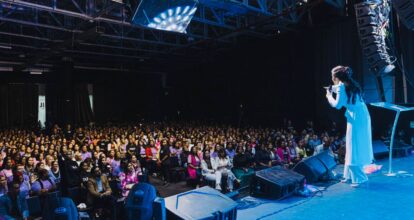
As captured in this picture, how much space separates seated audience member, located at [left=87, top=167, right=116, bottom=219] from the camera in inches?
236

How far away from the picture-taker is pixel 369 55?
7.55m

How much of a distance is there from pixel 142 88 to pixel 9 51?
872 centimetres

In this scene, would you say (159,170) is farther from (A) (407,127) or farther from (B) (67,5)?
(A) (407,127)

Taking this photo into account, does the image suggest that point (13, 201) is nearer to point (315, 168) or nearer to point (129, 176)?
point (129, 176)

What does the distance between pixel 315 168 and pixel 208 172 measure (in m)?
3.37

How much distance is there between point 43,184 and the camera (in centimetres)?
669

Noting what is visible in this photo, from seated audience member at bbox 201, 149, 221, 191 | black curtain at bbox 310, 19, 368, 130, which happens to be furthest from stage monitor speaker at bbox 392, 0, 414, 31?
black curtain at bbox 310, 19, 368, 130

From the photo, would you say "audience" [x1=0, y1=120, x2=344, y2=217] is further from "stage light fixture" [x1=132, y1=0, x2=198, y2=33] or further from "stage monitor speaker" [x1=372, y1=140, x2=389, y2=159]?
"stage light fixture" [x1=132, y1=0, x2=198, y2=33]

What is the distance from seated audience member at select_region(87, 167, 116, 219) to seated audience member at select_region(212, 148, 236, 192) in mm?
2576

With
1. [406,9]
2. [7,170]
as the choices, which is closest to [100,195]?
[7,170]

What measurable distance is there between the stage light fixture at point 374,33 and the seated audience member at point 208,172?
4146mm

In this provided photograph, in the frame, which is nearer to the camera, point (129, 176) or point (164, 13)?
point (129, 176)

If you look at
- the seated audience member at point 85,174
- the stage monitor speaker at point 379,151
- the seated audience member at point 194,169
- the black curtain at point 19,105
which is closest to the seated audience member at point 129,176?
Answer: the seated audience member at point 85,174

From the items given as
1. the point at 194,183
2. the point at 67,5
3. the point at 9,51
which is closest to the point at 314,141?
the point at 194,183
